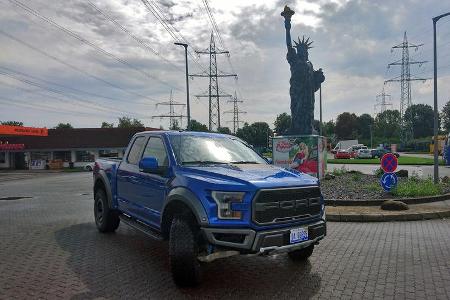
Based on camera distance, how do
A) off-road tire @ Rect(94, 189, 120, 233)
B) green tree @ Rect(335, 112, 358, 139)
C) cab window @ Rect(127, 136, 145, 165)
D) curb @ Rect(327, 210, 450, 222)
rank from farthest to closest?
green tree @ Rect(335, 112, 358, 139)
curb @ Rect(327, 210, 450, 222)
off-road tire @ Rect(94, 189, 120, 233)
cab window @ Rect(127, 136, 145, 165)

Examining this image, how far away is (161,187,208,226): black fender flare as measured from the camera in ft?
16.1

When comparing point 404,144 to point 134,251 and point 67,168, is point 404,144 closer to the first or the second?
point 67,168

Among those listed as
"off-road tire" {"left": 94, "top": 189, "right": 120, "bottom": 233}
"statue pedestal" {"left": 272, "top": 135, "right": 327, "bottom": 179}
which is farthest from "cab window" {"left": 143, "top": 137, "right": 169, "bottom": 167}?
"statue pedestal" {"left": 272, "top": 135, "right": 327, "bottom": 179}

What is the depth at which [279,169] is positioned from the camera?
19.7ft

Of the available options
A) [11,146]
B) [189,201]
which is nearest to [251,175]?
[189,201]

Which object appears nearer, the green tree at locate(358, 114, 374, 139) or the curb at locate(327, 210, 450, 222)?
the curb at locate(327, 210, 450, 222)

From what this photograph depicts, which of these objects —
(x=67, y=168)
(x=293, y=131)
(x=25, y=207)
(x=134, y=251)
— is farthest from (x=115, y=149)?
(x=134, y=251)

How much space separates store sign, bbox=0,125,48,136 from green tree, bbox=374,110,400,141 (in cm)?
11155

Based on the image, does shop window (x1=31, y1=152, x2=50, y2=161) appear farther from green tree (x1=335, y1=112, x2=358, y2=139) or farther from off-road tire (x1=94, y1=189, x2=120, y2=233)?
green tree (x1=335, y1=112, x2=358, y2=139)

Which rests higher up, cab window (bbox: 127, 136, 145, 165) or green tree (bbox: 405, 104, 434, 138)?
green tree (bbox: 405, 104, 434, 138)

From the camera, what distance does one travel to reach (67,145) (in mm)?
55594

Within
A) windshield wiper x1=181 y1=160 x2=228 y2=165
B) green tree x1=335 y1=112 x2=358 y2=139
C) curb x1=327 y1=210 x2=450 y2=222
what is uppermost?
green tree x1=335 y1=112 x2=358 y2=139

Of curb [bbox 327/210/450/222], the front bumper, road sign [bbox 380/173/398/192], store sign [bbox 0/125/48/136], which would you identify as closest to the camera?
the front bumper

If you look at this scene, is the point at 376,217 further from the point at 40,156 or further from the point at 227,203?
the point at 40,156
